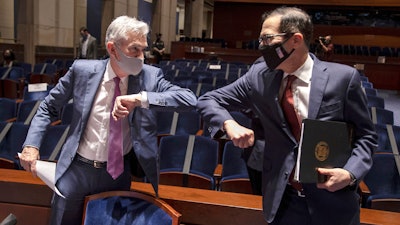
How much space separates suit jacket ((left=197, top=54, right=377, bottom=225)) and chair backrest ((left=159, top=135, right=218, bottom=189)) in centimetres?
204

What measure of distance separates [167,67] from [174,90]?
31.9ft

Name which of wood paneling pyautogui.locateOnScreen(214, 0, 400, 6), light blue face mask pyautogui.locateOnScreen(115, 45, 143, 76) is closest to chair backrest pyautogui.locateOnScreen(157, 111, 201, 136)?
light blue face mask pyautogui.locateOnScreen(115, 45, 143, 76)

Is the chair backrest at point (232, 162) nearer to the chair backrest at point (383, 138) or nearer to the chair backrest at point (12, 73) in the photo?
the chair backrest at point (383, 138)

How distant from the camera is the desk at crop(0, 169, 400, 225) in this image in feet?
7.13

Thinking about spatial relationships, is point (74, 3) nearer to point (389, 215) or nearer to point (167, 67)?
point (167, 67)

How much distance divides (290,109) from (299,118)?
5 cm

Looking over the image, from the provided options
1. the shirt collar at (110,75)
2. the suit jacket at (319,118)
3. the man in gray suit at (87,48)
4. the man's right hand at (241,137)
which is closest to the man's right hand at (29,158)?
the shirt collar at (110,75)

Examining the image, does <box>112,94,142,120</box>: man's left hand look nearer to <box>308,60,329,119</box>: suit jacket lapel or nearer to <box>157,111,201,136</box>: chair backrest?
<box>308,60,329,119</box>: suit jacket lapel

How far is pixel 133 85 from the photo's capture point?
193cm

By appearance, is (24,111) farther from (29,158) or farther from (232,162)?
(29,158)

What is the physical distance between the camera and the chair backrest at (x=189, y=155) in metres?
3.73

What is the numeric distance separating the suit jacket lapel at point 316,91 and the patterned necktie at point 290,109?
0.07 meters

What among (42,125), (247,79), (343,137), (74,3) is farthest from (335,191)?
(74,3)

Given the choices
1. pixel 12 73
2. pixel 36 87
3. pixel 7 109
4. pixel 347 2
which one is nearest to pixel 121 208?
pixel 7 109
